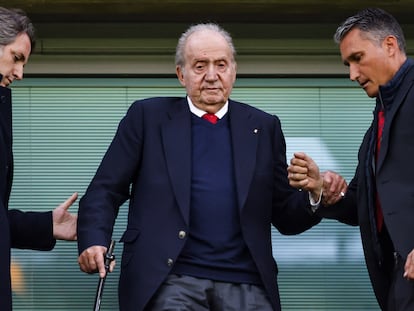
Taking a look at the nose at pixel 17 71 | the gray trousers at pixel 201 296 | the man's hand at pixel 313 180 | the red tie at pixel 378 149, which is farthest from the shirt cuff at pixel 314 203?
the nose at pixel 17 71

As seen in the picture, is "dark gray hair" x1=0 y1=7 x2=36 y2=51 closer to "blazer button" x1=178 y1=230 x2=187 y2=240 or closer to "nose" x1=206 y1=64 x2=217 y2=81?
"nose" x1=206 y1=64 x2=217 y2=81

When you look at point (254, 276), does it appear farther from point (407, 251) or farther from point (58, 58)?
point (58, 58)

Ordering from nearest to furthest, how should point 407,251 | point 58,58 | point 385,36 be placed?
point 407,251, point 385,36, point 58,58

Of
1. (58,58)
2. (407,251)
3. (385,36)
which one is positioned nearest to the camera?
(407,251)

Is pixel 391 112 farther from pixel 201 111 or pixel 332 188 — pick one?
pixel 201 111

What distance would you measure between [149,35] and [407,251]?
90.1 inches

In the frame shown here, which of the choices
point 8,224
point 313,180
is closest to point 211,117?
point 313,180

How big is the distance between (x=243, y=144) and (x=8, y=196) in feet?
3.48

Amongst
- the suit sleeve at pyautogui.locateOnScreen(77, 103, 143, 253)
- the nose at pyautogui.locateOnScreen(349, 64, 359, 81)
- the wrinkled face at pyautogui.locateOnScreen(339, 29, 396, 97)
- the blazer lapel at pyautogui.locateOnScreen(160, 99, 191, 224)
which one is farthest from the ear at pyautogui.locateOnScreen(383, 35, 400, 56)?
the suit sleeve at pyautogui.locateOnScreen(77, 103, 143, 253)

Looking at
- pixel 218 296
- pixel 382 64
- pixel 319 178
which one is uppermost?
pixel 382 64

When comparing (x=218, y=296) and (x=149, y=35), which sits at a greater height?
(x=149, y=35)

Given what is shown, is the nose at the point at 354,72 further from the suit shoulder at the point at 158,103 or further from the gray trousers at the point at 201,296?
the gray trousers at the point at 201,296

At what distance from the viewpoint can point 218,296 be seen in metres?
6.30

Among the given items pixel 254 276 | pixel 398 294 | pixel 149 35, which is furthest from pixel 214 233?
pixel 149 35
